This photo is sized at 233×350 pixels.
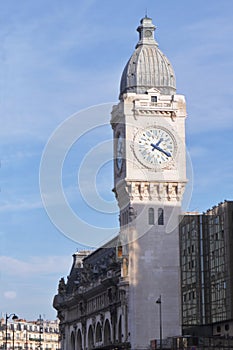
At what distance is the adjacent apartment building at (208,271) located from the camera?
156 metres

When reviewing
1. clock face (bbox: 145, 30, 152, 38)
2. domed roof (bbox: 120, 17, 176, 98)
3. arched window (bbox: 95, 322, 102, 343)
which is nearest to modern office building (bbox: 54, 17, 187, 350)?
domed roof (bbox: 120, 17, 176, 98)

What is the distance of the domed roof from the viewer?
562 feet

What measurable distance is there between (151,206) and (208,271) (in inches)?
541

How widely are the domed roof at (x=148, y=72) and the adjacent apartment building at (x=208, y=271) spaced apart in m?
21.8

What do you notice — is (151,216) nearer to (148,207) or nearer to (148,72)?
(148,207)

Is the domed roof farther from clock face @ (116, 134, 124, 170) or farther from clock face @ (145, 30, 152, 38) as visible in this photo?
clock face @ (116, 134, 124, 170)

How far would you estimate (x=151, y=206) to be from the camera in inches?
6550

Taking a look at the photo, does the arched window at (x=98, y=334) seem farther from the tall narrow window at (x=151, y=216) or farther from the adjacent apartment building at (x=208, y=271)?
the tall narrow window at (x=151, y=216)

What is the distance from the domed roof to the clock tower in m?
2.41

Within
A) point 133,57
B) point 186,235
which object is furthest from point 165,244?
point 133,57

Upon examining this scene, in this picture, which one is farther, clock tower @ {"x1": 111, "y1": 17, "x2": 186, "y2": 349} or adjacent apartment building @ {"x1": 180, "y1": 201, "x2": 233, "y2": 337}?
clock tower @ {"x1": 111, "y1": 17, "x2": 186, "y2": 349}

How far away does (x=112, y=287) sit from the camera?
177750mm

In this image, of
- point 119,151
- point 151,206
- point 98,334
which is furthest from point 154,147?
point 98,334

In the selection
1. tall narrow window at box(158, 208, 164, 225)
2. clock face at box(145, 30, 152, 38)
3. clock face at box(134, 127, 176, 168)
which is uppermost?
clock face at box(145, 30, 152, 38)
